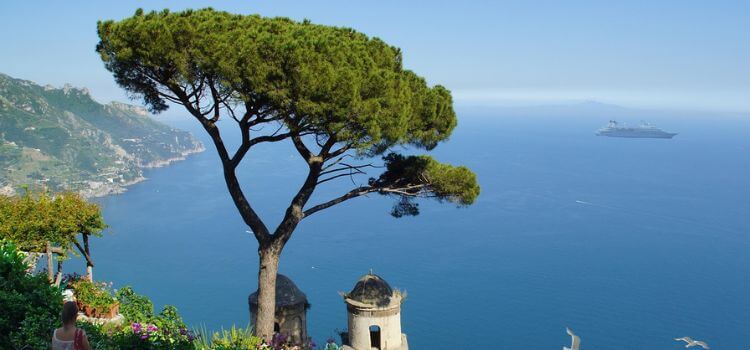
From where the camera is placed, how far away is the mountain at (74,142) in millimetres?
98812

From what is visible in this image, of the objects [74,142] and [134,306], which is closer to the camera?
[134,306]

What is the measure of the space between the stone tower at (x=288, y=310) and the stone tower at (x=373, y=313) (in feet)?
2.85

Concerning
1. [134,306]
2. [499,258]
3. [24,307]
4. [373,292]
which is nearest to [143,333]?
[24,307]

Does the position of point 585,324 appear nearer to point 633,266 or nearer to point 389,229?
point 633,266

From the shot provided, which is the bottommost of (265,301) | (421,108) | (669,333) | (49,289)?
(669,333)

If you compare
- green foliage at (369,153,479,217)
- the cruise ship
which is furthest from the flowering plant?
the cruise ship

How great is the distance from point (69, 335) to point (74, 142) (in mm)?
131337

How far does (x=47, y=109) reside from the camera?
434 feet

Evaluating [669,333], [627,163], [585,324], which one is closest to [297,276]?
[585,324]

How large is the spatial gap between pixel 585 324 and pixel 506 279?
9.40 metres

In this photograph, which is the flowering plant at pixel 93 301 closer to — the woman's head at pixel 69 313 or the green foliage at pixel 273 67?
the green foliage at pixel 273 67

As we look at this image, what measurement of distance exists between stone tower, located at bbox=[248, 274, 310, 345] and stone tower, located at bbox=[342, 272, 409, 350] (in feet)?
2.85

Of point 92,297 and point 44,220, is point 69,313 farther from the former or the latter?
point 44,220

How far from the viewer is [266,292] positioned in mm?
8758
